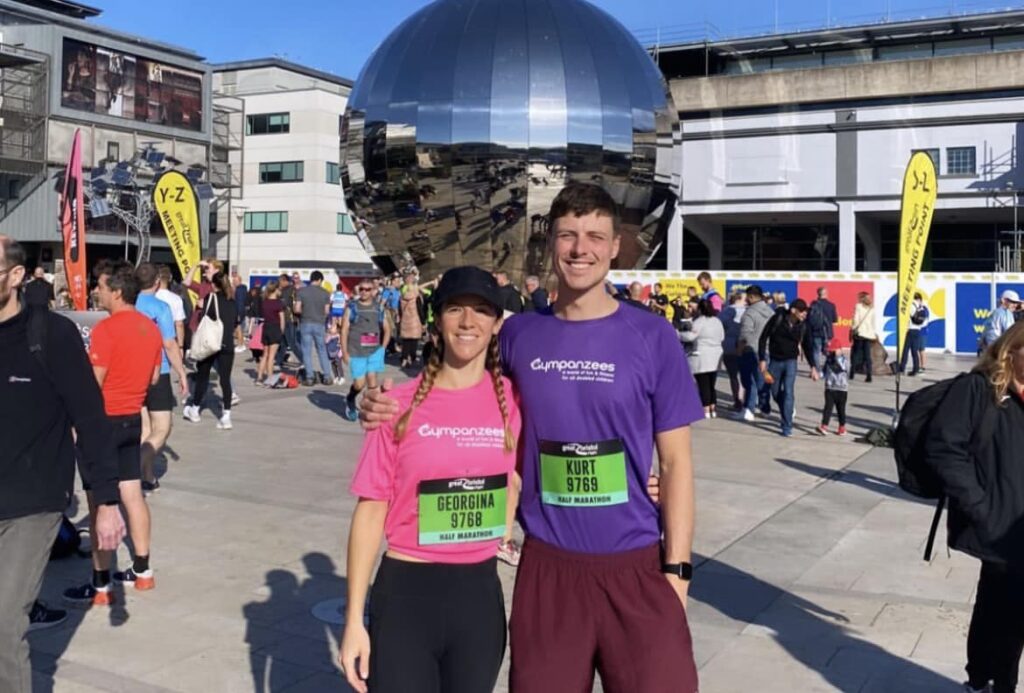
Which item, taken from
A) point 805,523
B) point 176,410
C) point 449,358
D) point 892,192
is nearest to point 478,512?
point 449,358

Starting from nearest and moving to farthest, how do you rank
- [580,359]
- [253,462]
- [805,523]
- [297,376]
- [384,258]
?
1. [580,359]
2. [384,258]
3. [805,523]
4. [253,462]
5. [297,376]

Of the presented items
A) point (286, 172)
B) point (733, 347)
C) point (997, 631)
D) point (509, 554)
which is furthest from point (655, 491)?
point (286, 172)

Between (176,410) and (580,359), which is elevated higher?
(580,359)

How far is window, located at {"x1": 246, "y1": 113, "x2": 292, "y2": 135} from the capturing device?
169 ft

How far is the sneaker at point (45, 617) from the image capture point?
15.1 ft

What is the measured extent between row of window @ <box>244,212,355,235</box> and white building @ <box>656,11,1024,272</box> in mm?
19861

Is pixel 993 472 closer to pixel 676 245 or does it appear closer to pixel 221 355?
pixel 221 355

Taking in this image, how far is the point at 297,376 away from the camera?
15422 mm

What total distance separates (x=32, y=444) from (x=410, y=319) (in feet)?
25.5

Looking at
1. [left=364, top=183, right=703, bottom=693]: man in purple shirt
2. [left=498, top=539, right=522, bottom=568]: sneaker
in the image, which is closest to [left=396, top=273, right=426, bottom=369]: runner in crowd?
[left=498, top=539, right=522, bottom=568]: sneaker

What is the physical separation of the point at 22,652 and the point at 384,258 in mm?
2953

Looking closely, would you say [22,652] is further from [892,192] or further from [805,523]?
[892,192]

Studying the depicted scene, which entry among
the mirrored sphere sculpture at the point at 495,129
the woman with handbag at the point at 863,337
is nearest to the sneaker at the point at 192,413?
the mirrored sphere sculpture at the point at 495,129

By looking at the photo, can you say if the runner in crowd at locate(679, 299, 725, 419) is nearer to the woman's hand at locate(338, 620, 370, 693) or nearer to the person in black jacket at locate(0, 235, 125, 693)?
the person in black jacket at locate(0, 235, 125, 693)
